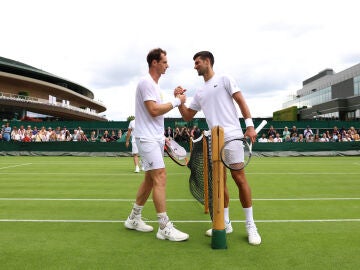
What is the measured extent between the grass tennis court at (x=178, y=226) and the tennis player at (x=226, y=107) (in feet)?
1.48

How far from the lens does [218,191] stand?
405 centimetres

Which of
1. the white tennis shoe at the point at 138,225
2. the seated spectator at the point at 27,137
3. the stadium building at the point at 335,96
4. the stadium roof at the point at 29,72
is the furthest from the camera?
the stadium roof at the point at 29,72

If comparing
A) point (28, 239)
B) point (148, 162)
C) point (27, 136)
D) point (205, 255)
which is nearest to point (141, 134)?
point (148, 162)

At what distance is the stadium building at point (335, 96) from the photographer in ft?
201

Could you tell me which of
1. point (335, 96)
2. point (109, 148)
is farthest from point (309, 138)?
point (335, 96)

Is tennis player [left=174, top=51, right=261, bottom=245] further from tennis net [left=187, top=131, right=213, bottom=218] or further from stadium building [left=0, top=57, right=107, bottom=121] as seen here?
Answer: stadium building [left=0, top=57, right=107, bottom=121]

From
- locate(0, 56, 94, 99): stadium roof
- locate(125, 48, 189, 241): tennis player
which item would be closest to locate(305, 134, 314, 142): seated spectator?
locate(125, 48, 189, 241): tennis player

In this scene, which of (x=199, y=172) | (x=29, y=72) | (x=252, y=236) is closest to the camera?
(x=252, y=236)

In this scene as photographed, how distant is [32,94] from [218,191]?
7393cm

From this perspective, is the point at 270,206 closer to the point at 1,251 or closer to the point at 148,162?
the point at 148,162

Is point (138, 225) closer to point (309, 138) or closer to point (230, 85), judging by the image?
point (230, 85)

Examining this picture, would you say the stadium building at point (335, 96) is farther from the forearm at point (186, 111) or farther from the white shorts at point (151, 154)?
the white shorts at point (151, 154)

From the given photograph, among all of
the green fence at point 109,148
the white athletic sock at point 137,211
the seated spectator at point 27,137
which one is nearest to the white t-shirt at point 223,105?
the white athletic sock at point 137,211

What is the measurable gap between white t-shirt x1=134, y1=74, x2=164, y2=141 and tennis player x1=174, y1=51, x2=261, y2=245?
14.3 inches
